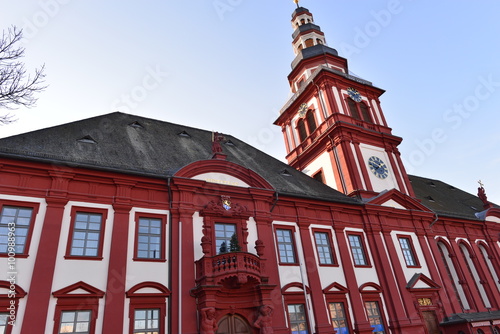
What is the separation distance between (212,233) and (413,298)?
11.8 m

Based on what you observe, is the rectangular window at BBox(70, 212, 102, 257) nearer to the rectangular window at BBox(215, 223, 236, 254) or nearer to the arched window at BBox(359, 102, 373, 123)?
the rectangular window at BBox(215, 223, 236, 254)

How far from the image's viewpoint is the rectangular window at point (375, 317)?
1819 cm

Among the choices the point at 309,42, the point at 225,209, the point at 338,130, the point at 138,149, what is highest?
the point at 309,42

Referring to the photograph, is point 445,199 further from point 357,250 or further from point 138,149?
point 138,149

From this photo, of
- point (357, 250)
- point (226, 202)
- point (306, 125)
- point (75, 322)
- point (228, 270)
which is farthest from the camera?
point (306, 125)

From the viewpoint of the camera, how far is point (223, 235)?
16.5 meters

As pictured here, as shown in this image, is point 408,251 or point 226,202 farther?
point 408,251

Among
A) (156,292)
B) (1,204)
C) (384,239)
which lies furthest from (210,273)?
(384,239)

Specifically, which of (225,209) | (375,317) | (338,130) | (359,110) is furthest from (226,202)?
(359,110)

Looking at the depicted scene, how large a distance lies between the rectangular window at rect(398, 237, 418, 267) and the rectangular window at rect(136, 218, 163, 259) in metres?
14.4

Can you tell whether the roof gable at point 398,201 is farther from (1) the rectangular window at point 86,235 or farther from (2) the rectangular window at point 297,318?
(1) the rectangular window at point 86,235

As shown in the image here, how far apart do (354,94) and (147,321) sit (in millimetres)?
21813

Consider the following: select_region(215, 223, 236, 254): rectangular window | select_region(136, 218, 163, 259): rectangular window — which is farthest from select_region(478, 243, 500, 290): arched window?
select_region(136, 218, 163, 259): rectangular window

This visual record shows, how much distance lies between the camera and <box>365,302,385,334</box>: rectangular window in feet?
59.7
